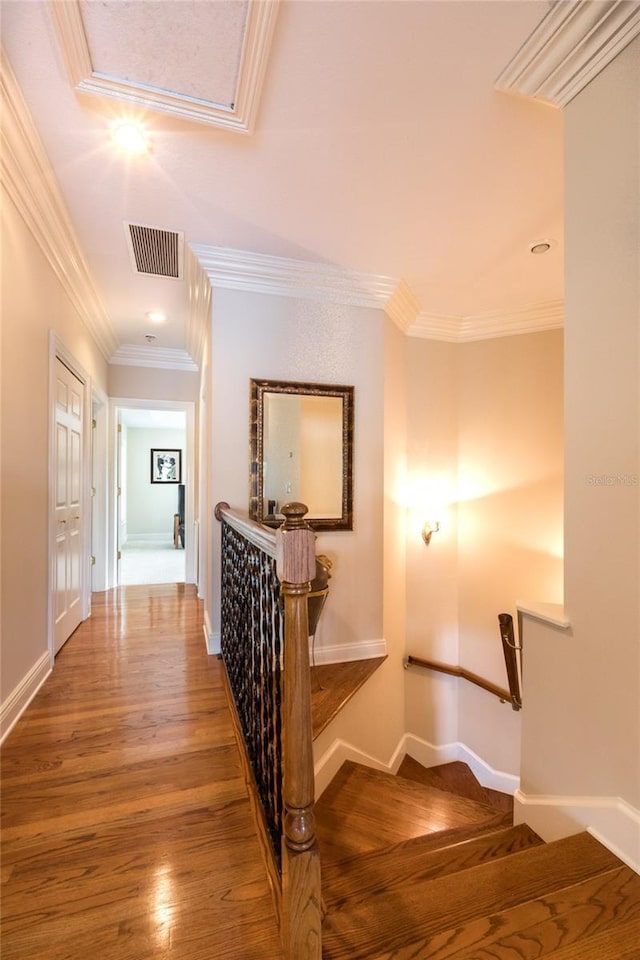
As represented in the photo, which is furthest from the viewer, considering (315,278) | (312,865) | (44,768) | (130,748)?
(315,278)

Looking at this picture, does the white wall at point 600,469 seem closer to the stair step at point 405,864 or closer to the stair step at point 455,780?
the stair step at point 405,864

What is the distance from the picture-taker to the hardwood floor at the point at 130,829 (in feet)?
3.40

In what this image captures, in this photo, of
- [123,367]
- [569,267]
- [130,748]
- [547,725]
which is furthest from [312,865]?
[123,367]

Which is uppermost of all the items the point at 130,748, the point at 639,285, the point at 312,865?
the point at 639,285

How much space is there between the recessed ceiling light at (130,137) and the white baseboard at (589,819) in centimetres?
300

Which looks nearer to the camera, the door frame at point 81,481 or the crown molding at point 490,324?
the door frame at point 81,481

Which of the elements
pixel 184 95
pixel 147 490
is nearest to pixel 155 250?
pixel 184 95

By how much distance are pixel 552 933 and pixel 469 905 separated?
21 cm

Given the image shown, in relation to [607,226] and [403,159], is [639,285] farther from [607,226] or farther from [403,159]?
[403,159]

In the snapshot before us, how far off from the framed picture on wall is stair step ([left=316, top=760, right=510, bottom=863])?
25.4ft

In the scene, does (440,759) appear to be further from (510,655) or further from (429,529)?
(429,529)

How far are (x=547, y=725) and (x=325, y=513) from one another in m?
1.70

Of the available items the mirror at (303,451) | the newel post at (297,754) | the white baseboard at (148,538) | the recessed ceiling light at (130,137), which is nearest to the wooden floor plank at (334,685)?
the mirror at (303,451)

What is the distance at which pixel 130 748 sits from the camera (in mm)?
1777
